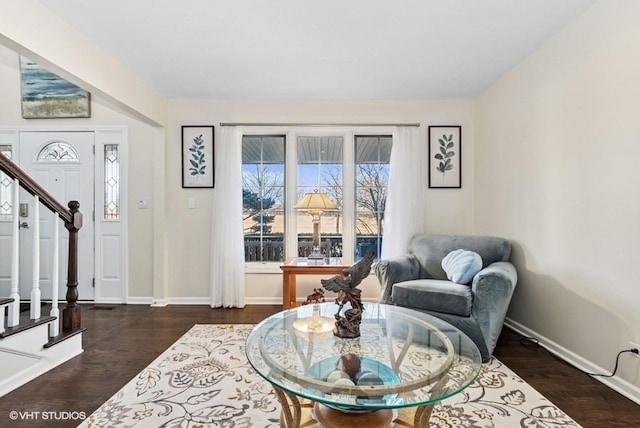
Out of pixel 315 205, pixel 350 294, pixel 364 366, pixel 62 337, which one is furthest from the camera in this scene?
pixel 315 205

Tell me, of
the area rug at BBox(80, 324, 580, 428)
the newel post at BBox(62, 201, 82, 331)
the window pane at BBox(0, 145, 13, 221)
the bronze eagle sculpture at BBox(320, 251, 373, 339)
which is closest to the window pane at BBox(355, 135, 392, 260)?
the area rug at BBox(80, 324, 580, 428)

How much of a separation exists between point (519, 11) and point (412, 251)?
7.10ft

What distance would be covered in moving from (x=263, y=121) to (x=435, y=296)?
8.60ft

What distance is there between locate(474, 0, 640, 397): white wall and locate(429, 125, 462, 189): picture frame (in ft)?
1.93

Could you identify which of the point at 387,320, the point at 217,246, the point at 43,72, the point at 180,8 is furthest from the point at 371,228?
the point at 43,72

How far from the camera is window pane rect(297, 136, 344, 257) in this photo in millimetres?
3768

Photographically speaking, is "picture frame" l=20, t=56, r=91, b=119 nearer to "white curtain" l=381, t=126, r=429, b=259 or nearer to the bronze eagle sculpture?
"white curtain" l=381, t=126, r=429, b=259

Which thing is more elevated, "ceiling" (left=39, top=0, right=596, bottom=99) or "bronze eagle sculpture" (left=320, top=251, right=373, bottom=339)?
"ceiling" (left=39, top=0, right=596, bottom=99)

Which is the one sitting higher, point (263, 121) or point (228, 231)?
point (263, 121)

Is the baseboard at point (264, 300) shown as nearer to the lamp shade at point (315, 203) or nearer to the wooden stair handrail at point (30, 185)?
the lamp shade at point (315, 203)

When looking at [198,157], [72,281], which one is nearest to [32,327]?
[72,281]

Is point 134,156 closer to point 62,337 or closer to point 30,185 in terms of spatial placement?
point 30,185

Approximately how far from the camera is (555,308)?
8.07 feet

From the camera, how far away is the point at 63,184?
3775 millimetres
